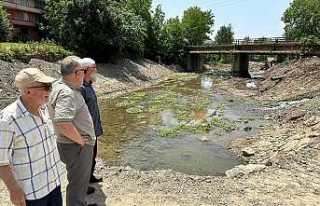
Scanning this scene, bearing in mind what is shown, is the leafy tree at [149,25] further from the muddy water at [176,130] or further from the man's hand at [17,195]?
the man's hand at [17,195]

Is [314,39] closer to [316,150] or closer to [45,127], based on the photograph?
[316,150]

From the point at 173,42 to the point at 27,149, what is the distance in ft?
175

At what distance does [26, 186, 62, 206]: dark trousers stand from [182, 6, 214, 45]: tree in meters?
60.9

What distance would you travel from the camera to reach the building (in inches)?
1614

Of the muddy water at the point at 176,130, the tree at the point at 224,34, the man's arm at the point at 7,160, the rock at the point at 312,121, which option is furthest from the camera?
the tree at the point at 224,34

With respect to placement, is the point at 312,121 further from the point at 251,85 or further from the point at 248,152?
the point at 251,85

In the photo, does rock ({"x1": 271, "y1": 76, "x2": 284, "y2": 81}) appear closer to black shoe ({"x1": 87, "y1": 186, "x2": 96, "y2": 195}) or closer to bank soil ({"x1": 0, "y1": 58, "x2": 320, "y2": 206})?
bank soil ({"x1": 0, "y1": 58, "x2": 320, "y2": 206})

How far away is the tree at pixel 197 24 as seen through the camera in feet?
215

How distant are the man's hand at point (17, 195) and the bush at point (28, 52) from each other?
22265mm

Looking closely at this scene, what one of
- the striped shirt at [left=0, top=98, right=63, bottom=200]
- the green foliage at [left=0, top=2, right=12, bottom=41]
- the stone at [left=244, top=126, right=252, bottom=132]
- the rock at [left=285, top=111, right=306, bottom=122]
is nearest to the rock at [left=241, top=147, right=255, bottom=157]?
the stone at [left=244, top=126, right=252, bottom=132]

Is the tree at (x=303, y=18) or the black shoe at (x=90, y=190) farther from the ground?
the tree at (x=303, y=18)

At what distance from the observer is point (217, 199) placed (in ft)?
22.6

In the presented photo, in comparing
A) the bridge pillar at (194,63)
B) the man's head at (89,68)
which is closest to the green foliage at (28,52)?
the man's head at (89,68)

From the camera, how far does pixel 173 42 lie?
56156 millimetres
